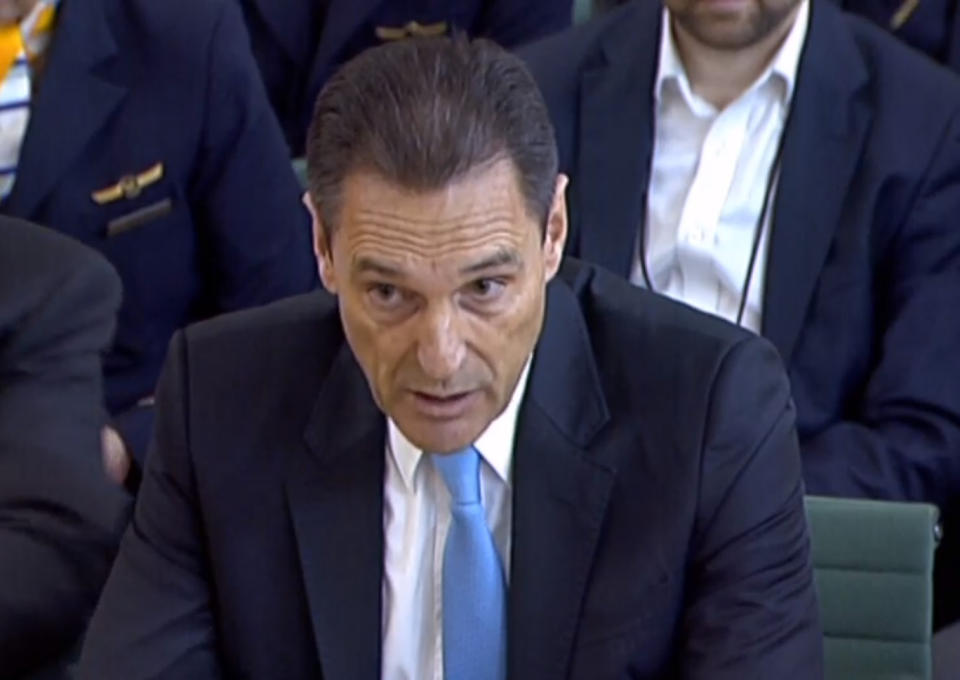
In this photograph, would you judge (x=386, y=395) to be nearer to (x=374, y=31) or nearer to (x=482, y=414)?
(x=482, y=414)

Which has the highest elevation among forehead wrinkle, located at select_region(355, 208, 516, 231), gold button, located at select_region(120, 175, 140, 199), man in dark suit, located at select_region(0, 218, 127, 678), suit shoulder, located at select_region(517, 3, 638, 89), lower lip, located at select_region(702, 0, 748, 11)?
forehead wrinkle, located at select_region(355, 208, 516, 231)

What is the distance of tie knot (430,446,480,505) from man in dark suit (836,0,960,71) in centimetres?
130

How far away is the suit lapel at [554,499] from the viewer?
1.47 m

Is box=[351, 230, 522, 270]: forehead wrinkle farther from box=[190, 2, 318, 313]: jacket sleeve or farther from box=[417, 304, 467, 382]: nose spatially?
box=[190, 2, 318, 313]: jacket sleeve

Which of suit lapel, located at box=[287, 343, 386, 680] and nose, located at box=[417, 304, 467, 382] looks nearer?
nose, located at box=[417, 304, 467, 382]

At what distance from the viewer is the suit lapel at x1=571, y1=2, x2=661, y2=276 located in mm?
2264

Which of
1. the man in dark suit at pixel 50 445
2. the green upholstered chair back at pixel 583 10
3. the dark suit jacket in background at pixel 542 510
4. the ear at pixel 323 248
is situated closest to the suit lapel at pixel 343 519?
the dark suit jacket in background at pixel 542 510

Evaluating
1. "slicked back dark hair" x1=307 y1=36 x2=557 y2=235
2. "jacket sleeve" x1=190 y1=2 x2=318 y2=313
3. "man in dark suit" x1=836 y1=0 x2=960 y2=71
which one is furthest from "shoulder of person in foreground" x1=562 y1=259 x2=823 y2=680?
"man in dark suit" x1=836 y1=0 x2=960 y2=71

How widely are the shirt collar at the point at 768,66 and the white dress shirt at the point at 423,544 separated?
847mm

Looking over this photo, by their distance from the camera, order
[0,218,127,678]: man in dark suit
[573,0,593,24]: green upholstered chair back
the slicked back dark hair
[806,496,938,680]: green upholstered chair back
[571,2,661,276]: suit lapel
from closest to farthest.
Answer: the slicked back dark hair → [806,496,938,680]: green upholstered chair back → [0,218,127,678]: man in dark suit → [571,2,661,276]: suit lapel → [573,0,593,24]: green upholstered chair back

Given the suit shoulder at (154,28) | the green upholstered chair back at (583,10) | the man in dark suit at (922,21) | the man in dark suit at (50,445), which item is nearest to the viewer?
the man in dark suit at (50,445)

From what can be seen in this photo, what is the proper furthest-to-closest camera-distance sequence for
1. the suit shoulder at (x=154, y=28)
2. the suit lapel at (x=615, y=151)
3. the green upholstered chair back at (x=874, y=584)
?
the suit shoulder at (x=154, y=28) → the suit lapel at (x=615, y=151) → the green upholstered chair back at (x=874, y=584)

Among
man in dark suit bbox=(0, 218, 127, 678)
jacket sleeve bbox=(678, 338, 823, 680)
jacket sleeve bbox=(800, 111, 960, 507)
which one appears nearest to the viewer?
jacket sleeve bbox=(678, 338, 823, 680)

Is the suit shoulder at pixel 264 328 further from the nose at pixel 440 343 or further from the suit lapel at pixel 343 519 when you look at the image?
the nose at pixel 440 343
